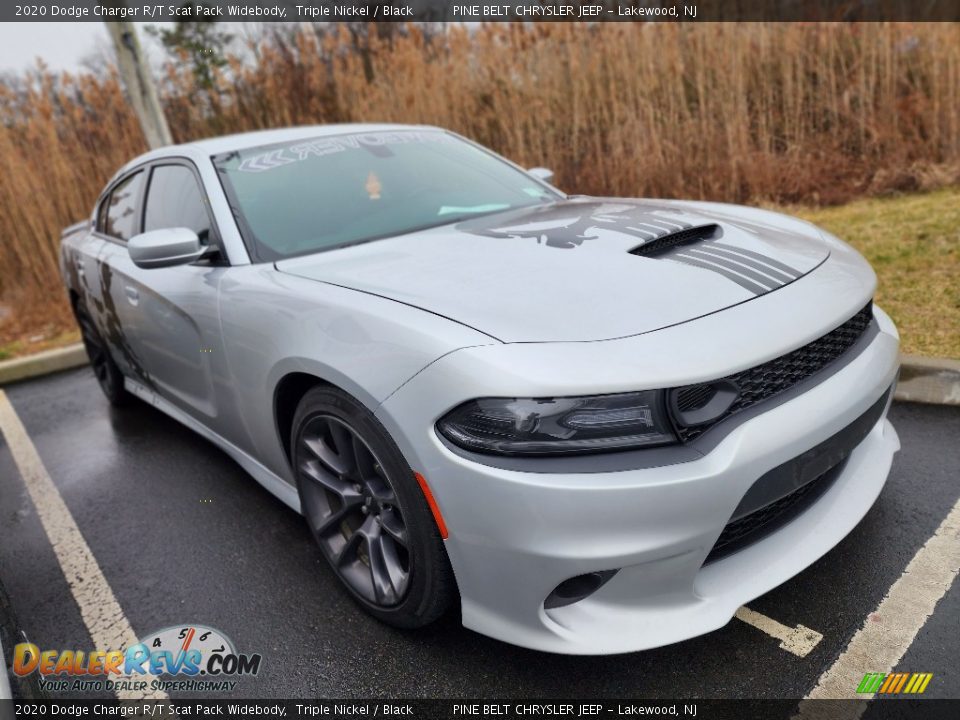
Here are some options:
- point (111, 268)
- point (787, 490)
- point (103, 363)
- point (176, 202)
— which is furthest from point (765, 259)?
point (103, 363)

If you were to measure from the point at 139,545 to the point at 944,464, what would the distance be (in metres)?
3.16

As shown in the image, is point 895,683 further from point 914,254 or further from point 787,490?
point 914,254

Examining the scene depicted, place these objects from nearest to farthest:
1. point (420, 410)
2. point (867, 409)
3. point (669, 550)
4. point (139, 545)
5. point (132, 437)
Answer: point (669, 550) < point (420, 410) < point (867, 409) < point (139, 545) < point (132, 437)

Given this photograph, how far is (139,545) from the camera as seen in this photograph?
114 inches

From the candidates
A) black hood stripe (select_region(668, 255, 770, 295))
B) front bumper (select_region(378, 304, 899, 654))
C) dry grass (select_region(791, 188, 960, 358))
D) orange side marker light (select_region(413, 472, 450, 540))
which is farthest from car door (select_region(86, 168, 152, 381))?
dry grass (select_region(791, 188, 960, 358))

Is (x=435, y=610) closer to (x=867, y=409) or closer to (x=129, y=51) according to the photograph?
(x=867, y=409)

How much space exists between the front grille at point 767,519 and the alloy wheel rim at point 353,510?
81 cm

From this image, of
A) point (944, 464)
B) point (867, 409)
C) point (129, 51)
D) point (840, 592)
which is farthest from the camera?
point (129, 51)

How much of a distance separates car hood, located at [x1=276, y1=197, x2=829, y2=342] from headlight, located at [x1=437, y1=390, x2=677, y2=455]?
0.16 metres

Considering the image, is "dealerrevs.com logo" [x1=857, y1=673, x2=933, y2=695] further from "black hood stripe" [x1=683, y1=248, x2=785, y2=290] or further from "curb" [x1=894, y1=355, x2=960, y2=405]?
"curb" [x1=894, y1=355, x2=960, y2=405]

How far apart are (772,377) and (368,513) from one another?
1.19 meters

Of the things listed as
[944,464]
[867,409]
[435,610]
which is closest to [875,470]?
[867,409]

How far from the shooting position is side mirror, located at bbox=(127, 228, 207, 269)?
2533 mm

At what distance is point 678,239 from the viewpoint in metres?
2.22
